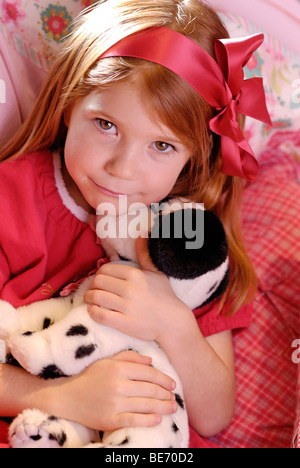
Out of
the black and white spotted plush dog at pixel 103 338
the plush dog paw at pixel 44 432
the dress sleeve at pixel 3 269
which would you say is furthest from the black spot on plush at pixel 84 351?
the dress sleeve at pixel 3 269

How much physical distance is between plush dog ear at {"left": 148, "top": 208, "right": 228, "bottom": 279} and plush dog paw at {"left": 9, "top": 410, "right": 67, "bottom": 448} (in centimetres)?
29

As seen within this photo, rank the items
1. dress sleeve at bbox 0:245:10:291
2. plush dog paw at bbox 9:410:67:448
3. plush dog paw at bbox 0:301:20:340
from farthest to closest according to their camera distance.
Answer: dress sleeve at bbox 0:245:10:291
plush dog paw at bbox 0:301:20:340
plush dog paw at bbox 9:410:67:448

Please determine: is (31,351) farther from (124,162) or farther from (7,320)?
(124,162)

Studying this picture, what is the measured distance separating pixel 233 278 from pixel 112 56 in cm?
53

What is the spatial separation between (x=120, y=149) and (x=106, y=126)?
0.17 feet

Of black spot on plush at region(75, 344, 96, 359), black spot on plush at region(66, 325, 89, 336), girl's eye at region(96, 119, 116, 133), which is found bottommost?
black spot on plush at region(75, 344, 96, 359)

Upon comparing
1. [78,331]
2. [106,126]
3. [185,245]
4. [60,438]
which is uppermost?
[106,126]

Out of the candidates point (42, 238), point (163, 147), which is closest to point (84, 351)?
point (42, 238)

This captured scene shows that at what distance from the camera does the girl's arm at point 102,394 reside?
83cm

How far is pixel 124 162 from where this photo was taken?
2.96 feet

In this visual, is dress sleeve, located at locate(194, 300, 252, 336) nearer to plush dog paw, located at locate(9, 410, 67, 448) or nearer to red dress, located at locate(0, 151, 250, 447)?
red dress, located at locate(0, 151, 250, 447)

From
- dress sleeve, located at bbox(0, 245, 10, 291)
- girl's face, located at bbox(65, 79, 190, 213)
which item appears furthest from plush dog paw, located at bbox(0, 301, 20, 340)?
girl's face, located at bbox(65, 79, 190, 213)

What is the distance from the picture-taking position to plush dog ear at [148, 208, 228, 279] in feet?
2.74

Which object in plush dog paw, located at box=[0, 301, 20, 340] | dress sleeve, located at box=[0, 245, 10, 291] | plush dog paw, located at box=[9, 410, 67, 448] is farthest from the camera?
dress sleeve, located at box=[0, 245, 10, 291]
